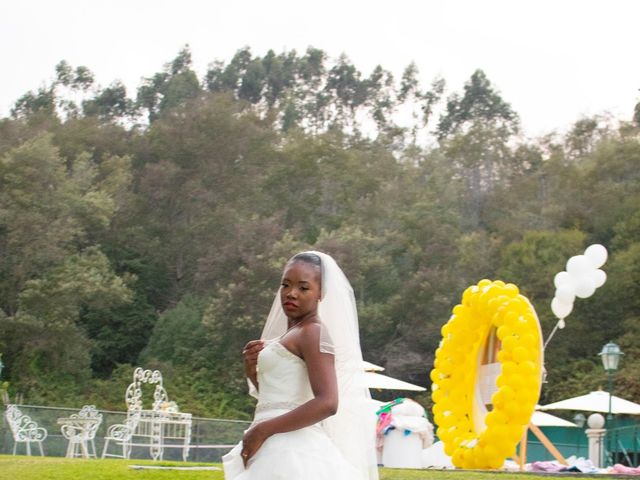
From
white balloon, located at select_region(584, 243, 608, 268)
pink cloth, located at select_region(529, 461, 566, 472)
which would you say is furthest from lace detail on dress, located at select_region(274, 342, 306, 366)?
white balloon, located at select_region(584, 243, 608, 268)

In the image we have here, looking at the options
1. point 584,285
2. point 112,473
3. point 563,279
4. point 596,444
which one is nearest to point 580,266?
point 584,285

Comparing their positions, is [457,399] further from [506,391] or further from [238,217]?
[238,217]

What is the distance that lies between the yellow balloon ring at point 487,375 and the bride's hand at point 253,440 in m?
11.1

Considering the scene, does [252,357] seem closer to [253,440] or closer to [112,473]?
[253,440]

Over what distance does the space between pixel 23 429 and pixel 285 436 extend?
14.3 metres

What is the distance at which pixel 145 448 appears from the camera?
61.8 feet

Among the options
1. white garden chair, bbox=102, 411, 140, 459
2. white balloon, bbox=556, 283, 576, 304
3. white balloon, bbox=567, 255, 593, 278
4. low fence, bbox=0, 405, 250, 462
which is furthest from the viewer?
low fence, bbox=0, 405, 250, 462

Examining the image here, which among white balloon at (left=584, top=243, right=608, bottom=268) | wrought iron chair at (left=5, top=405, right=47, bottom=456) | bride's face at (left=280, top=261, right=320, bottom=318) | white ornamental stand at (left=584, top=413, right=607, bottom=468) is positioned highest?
white balloon at (left=584, top=243, right=608, bottom=268)

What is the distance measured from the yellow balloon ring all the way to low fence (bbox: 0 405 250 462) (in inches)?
156

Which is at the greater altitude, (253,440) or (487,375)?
(253,440)

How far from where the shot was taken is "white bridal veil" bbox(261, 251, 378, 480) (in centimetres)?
487

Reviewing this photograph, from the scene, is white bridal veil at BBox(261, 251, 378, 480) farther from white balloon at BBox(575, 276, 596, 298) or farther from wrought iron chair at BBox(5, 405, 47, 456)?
wrought iron chair at BBox(5, 405, 47, 456)

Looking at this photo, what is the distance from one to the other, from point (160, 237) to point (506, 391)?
1179 inches

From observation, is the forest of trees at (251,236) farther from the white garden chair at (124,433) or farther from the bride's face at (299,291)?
the bride's face at (299,291)
